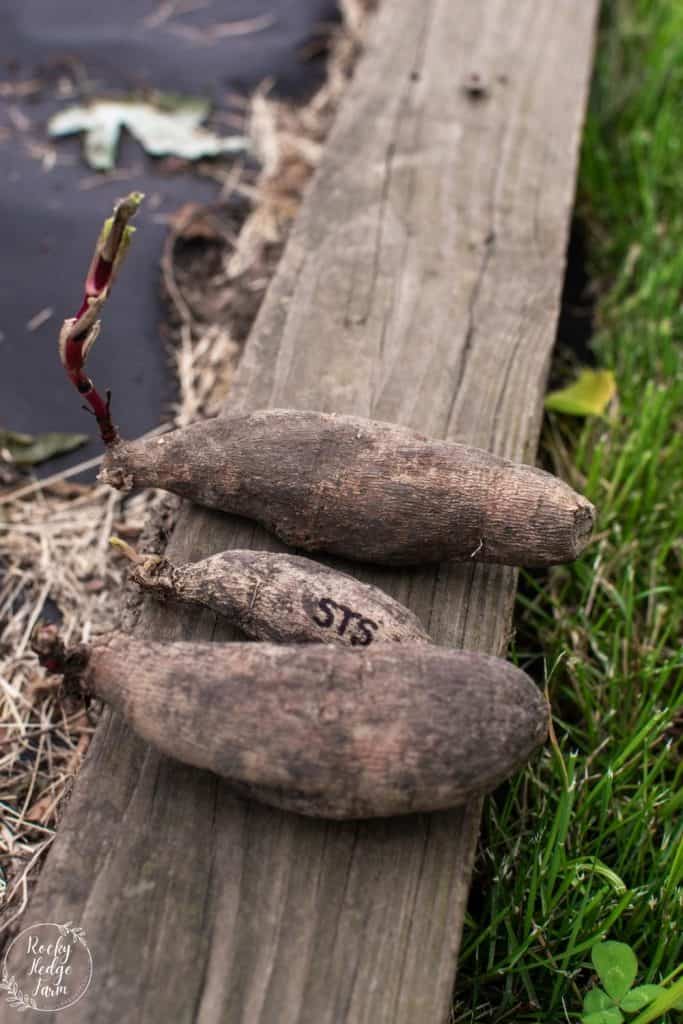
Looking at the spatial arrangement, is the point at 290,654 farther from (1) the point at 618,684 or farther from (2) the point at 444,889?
(1) the point at 618,684

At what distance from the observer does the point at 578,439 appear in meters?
3.47

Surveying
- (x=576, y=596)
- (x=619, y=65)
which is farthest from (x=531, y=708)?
(x=619, y=65)

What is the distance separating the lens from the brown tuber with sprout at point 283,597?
79.5 inches

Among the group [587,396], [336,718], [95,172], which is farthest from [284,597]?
[95,172]

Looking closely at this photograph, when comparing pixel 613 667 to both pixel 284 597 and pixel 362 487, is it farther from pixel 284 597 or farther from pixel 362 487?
pixel 284 597

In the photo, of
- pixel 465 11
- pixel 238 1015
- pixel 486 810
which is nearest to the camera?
pixel 238 1015

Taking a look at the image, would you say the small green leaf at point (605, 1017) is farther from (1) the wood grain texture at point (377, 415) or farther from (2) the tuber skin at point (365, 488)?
(2) the tuber skin at point (365, 488)

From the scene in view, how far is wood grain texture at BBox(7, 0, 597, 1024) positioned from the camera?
1.79m

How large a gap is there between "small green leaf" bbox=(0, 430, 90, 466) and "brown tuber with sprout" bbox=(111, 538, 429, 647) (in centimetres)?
101

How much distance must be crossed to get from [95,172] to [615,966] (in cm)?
328

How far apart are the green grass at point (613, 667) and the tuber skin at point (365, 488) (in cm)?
36

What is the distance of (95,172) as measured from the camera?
3.84 m

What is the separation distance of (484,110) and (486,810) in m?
2.69

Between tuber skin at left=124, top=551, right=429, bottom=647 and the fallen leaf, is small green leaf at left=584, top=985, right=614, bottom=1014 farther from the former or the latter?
the fallen leaf
